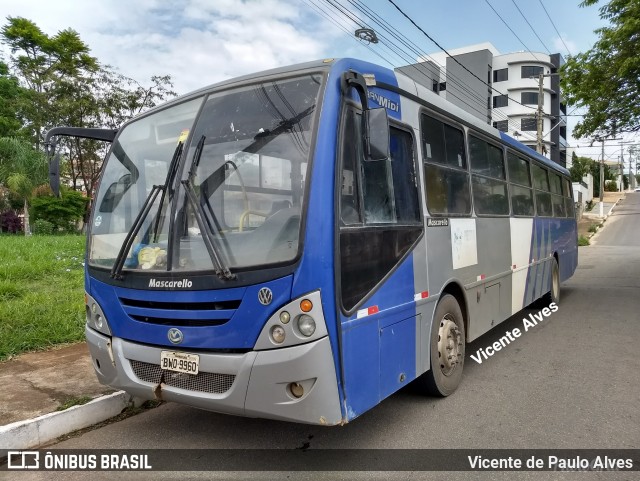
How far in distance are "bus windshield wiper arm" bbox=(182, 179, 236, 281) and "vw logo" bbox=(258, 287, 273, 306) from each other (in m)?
0.20

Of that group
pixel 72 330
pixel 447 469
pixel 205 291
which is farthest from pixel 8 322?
pixel 447 469

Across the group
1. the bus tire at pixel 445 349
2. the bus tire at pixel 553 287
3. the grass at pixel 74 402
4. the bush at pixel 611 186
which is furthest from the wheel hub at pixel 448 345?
the bush at pixel 611 186

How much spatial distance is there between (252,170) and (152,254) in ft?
2.91

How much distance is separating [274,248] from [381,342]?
1.02 meters

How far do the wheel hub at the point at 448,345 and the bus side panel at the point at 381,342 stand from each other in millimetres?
572

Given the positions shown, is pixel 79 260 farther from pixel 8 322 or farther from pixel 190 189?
pixel 190 189

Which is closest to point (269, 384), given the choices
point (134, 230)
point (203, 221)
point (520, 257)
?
point (203, 221)

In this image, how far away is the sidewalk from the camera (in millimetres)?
3660

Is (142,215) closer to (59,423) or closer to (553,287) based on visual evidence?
(59,423)

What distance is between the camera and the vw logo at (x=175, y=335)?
3.14 m

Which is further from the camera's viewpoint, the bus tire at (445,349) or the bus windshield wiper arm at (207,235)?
the bus tire at (445,349)

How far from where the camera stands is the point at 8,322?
6191 millimetres

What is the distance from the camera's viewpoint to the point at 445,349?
4371mm

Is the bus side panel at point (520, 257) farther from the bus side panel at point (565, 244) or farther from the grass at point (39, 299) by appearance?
the grass at point (39, 299)
